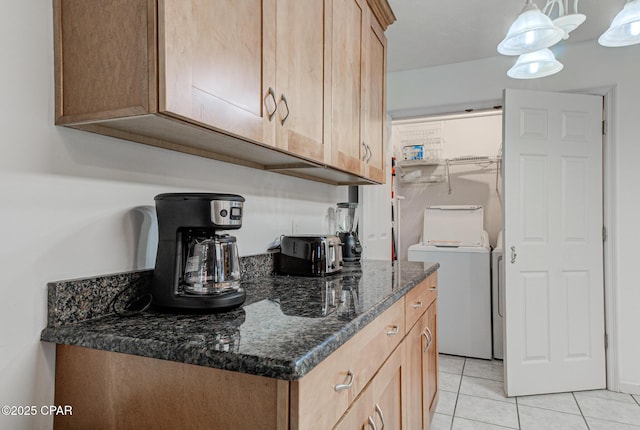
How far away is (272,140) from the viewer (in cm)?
117

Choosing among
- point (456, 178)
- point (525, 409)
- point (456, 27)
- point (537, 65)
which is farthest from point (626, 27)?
point (456, 178)

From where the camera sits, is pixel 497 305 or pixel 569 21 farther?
pixel 497 305

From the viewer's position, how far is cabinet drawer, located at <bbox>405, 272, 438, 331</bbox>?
1.54 metres

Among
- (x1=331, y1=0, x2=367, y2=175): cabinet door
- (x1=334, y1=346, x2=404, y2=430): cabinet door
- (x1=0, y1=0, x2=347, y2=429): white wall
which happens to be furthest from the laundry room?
(x1=0, y1=0, x2=347, y2=429): white wall

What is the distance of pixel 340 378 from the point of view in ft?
2.84

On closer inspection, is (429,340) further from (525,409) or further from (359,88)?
(359,88)

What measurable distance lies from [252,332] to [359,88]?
1400 mm

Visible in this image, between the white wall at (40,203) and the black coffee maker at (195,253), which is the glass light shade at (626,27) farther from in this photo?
the white wall at (40,203)

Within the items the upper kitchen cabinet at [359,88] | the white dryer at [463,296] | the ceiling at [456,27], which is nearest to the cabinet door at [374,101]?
the upper kitchen cabinet at [359,88]

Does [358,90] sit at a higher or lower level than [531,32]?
lower

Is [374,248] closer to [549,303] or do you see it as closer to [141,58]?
[549,303]

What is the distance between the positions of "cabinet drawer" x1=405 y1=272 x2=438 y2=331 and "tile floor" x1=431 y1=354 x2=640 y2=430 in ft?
2.61

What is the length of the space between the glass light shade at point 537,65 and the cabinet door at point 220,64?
137cm

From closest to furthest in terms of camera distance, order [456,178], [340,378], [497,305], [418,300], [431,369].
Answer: [340,378] < [418,300] < [431,369] < [497,305] < [456,178]
